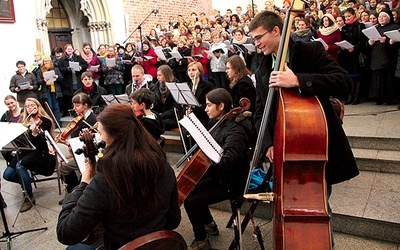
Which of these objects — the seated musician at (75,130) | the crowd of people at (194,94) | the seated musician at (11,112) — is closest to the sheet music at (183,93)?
the crowd of people at (194,94)

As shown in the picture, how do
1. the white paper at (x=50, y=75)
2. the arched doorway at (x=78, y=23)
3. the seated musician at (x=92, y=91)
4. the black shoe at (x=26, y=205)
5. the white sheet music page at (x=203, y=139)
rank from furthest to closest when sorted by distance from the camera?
the arched doorway at (x=78, y=23) < the white paper at (x=50, y=75) < the seated musician at (x=92, y=91) < the black shoe at (x=26, y=205) < the white sheet music page at (x=203, y=139)

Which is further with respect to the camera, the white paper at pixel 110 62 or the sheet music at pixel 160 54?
the white paper at pixel 110 62

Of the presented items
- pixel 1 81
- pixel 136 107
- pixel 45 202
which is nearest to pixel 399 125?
pixel 136 107

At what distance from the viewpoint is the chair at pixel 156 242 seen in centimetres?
163

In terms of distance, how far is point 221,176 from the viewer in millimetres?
2959

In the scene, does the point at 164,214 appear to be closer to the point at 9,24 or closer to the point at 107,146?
the point at 107,146

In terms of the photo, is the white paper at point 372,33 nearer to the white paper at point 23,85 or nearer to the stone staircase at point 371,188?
the stone staircase at point 371,188

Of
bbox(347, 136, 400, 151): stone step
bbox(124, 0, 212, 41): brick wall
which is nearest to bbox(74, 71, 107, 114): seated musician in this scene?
bbox(347, 136, 400, 151): stone step

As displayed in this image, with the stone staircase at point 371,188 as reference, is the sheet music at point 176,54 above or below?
above

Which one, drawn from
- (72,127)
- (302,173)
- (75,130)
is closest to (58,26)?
(75,130)

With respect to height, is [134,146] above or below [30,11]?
below

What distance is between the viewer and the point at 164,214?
1917 millimetres

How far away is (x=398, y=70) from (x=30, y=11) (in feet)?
29.0

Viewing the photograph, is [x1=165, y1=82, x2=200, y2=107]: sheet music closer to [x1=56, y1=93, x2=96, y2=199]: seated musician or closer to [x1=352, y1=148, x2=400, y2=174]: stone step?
[x1=56, y1=93, x2=96, y2=199]: seated musician
